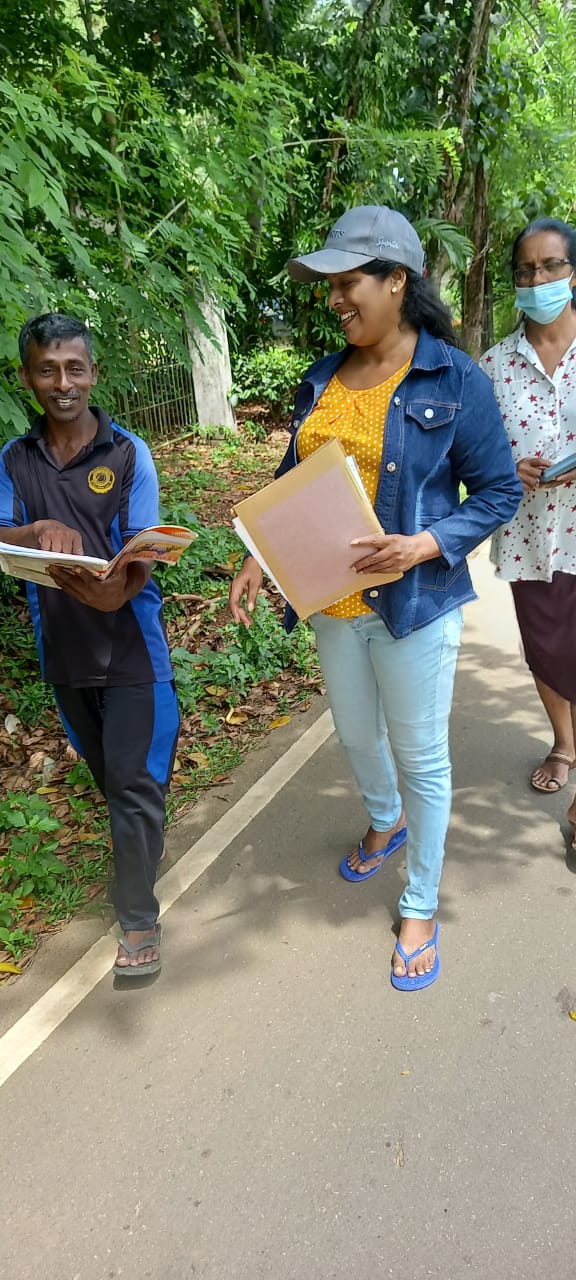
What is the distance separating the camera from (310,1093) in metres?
2.16

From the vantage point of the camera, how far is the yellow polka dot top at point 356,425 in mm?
2127

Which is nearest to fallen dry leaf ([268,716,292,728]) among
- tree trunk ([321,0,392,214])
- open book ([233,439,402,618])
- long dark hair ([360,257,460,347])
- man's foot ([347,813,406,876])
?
man's foot ([347,813,406,876])

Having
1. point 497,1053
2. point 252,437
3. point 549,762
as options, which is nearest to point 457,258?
point 252,437

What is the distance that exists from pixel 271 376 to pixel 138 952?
30.5 ft

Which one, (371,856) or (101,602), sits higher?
(101,602)

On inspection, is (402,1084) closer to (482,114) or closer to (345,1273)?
(345,1273)

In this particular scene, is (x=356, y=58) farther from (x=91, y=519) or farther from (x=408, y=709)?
(x=408, y=709)

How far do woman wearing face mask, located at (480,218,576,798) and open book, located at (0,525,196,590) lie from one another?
49.7 inches

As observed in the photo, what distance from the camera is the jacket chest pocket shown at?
2.05 metres

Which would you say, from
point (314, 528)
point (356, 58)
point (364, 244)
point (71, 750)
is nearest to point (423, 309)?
point (364, 244)

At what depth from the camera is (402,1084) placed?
217 cm

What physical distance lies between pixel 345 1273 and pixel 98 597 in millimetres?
1649

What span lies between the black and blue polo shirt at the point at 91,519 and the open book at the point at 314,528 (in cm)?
35

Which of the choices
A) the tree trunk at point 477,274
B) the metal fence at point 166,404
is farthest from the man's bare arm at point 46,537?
the tree trunk at point 477,274
